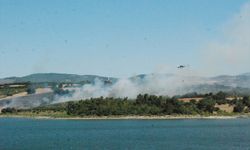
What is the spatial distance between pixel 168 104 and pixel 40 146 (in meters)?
109

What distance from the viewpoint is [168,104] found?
7682 inches

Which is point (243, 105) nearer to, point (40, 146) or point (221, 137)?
point (221, 137)

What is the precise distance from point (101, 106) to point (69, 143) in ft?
339

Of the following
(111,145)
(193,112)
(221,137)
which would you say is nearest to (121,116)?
(193,112)

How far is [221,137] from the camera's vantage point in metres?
103

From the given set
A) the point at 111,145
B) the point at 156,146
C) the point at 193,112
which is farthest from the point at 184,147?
the point at 193,112

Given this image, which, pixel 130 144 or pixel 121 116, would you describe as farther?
pixel 121 116

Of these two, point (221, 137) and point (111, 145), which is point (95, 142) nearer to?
point (111, 145)

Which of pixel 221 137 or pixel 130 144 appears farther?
pixel 221 137

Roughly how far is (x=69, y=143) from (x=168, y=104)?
10257 cm

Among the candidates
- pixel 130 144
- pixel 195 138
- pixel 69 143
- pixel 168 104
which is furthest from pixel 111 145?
pixel 168 104

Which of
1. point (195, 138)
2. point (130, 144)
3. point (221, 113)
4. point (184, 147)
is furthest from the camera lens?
point (221, 113)

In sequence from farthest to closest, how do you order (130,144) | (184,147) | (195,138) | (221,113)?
(221,113), (195,138), (130,144), (184,147)

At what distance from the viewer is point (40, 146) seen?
89.8 m
